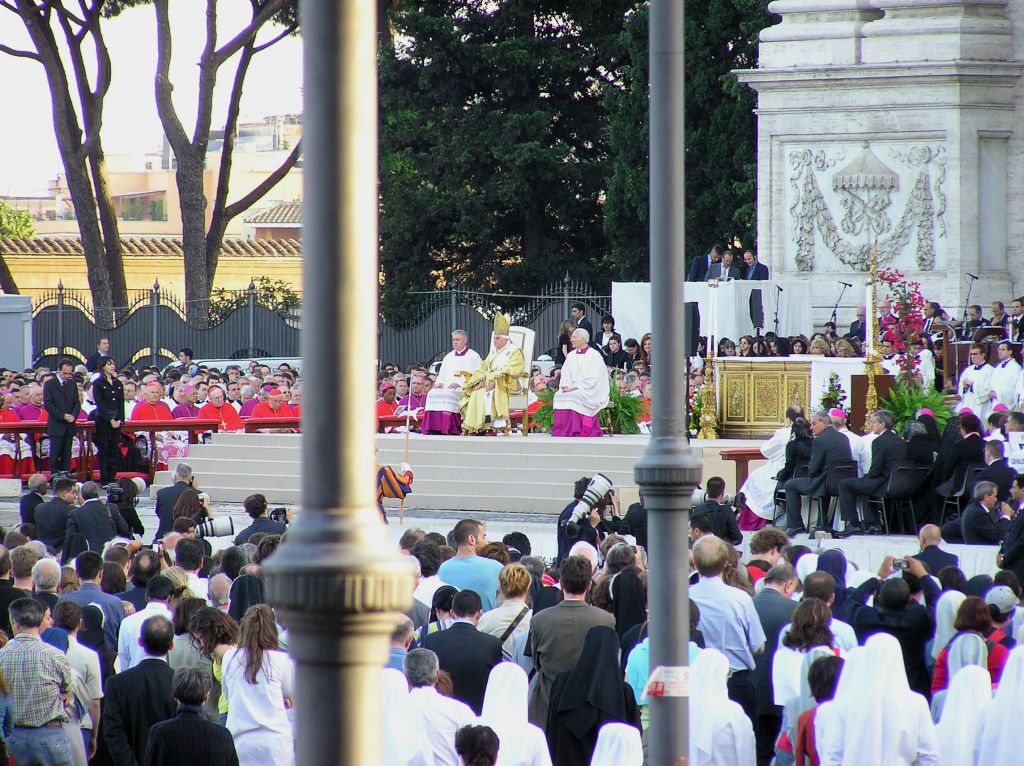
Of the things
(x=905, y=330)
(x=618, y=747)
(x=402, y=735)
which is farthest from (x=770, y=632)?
(x=905, y=330)

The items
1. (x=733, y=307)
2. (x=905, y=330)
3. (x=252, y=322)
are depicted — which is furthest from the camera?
(x=252, y=322)

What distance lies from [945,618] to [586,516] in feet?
16.3

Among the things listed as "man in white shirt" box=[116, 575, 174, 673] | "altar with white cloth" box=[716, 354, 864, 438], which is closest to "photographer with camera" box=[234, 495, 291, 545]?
"man in white shirt" box=[116, 575, 174, 673]

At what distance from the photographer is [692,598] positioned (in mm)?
9180

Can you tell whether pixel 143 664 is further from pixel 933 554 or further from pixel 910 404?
pixel 910 404

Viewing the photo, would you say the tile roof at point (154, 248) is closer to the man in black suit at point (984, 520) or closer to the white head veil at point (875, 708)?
the man in black suit at point (984, 520)

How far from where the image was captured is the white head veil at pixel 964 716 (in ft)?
27.3

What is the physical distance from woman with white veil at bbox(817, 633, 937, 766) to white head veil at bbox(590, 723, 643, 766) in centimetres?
87

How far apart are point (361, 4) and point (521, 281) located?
127 feet

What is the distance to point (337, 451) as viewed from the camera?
3.49m

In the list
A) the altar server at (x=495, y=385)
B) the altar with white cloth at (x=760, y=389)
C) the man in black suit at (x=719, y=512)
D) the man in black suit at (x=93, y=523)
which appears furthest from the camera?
the altar server at (x=495, y=385)

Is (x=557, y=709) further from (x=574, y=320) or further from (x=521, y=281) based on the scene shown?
(x=521, y=281)

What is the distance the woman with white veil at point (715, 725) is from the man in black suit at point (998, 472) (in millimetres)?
8293

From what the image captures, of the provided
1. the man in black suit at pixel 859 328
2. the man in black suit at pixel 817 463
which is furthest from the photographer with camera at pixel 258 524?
the man in black suit at pixel 859 328
